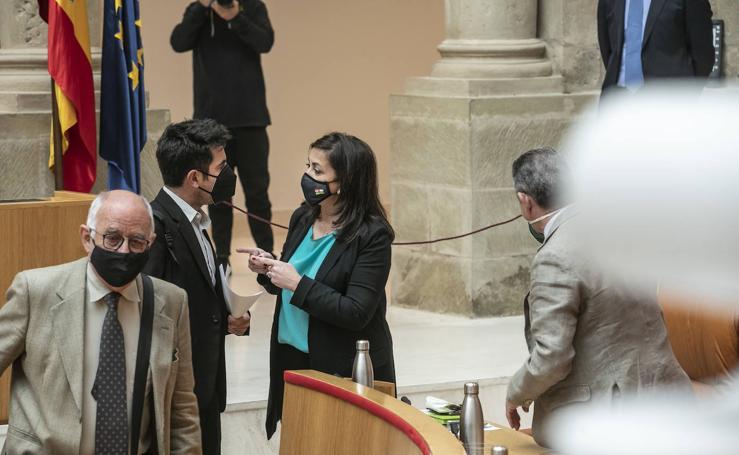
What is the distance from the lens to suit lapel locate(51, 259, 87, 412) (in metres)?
2.79

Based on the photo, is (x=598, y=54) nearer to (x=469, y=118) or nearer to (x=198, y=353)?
(x=469, y=118)

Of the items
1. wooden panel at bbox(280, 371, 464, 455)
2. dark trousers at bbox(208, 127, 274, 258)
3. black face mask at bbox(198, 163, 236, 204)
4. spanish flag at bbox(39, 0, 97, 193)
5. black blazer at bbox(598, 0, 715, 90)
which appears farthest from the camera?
dark trousers at bbox(208, 127, 274, 258)

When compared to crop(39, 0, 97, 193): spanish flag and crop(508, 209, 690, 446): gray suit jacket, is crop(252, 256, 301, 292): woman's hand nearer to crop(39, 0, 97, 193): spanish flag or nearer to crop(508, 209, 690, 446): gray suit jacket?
crop(508, 209, 690, 446): gray suit jacket

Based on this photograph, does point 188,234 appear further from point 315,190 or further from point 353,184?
point 353,184

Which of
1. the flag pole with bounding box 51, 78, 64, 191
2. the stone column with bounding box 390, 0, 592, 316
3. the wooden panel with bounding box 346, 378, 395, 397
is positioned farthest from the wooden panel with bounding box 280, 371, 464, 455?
the stone column with bounding box 390, 0, 592, 316

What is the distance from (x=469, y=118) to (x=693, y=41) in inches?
59.1

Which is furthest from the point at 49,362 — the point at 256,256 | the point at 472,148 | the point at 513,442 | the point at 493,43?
the point at 493,43

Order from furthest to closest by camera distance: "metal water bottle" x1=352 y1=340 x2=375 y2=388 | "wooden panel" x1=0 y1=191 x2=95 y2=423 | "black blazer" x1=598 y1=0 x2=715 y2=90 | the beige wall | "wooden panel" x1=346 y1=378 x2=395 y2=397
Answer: the beige wall
"black blazer" x1=598 y1=0 x2=715 y2=90
"wooden panel" x1=0 y1=191 x2=95 y2=423
"wooden panel" x1=346 y1=378 x2=395 y2=397
"metal water bottle" x1=352 y1=340 x2=375 y2=388

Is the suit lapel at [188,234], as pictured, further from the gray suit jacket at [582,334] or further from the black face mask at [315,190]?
the gray suit jacket at [582,334]

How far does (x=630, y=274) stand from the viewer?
38cm

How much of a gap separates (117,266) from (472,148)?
443 centimetres

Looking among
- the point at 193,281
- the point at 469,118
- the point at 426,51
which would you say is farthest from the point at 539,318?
the point at 426,51

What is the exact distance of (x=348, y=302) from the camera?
12.3ft

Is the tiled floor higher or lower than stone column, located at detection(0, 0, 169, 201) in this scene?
lower
